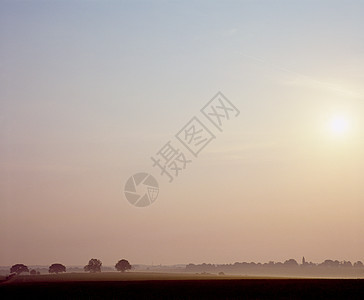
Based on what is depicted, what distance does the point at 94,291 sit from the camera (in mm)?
75375

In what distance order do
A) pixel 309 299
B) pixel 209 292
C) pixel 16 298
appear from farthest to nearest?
1. pixel 209 292
2. pixel 16 298
3. pixel 309 299

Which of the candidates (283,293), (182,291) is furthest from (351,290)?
(182,291)

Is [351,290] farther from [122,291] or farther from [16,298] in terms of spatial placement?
[16,298]

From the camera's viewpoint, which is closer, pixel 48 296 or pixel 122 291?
pixel 48 296

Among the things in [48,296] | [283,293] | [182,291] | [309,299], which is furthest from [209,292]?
[48,296]

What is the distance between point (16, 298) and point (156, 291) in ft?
52.8

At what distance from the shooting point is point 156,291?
239 feet

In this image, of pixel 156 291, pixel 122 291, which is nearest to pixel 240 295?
pixel 156 291

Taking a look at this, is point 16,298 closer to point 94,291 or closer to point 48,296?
point 48,296

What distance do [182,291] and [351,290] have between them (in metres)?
19.6

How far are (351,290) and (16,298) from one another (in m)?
37.8

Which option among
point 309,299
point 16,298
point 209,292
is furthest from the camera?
point 209,292

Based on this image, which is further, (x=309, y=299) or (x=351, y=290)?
(x=351, y=290)

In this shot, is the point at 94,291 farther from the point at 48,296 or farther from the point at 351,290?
the point at 351,290
